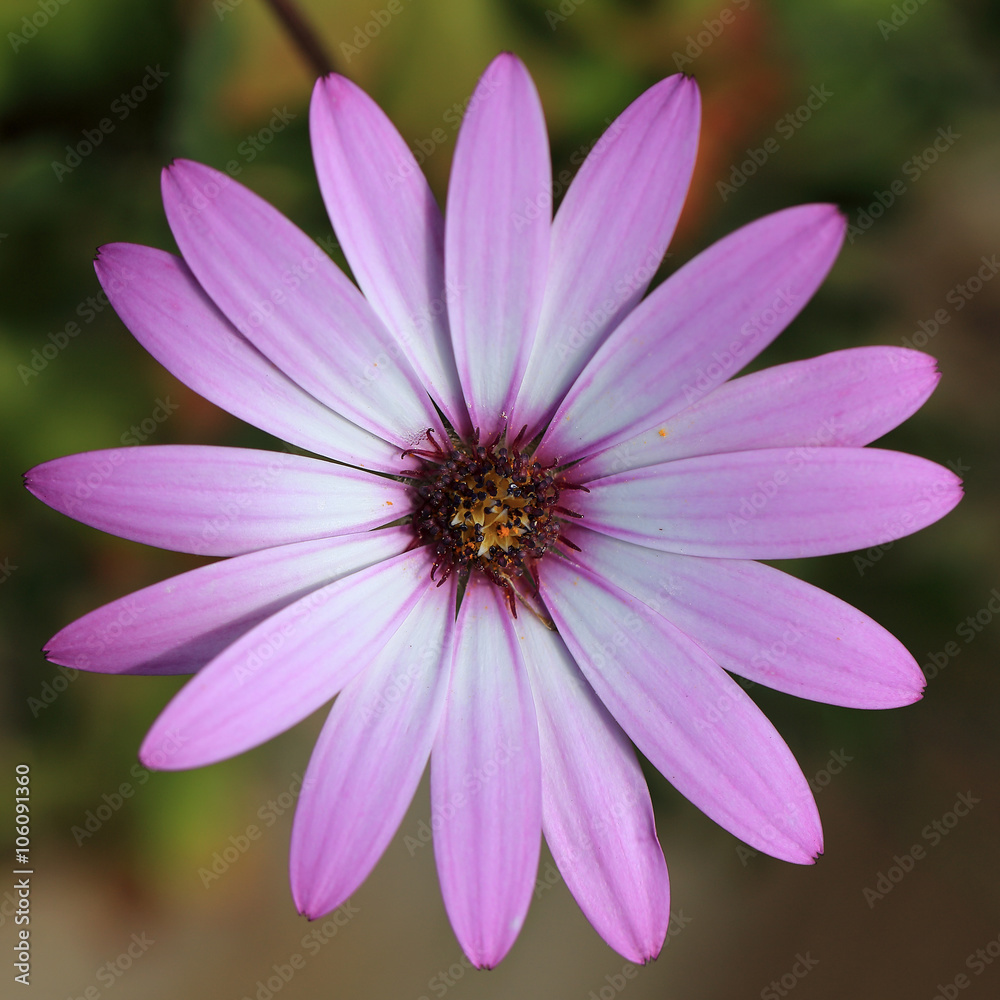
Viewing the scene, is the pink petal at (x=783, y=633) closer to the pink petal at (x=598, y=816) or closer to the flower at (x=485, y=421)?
the flower at (x=485, y=421)

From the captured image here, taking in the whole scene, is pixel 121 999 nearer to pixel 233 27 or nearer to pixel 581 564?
pixel 581 564

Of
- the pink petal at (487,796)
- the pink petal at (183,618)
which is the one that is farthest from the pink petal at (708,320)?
the pink petal at (183,618)

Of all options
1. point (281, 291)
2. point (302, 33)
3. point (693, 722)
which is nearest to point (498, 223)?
point (281, 291)

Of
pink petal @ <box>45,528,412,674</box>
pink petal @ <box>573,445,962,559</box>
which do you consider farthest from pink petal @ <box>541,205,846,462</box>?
pink petal @ <box>45,528,412,674</box>

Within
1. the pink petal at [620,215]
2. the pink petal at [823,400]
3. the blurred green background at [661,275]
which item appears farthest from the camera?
the blurred green background at [661,275]

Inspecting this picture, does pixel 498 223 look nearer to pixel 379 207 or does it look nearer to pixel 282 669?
pixel 379 207

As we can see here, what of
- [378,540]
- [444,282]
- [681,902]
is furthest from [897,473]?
[681,902]

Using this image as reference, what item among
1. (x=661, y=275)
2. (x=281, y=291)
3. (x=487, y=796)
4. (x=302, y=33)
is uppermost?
(x=302, y=33)

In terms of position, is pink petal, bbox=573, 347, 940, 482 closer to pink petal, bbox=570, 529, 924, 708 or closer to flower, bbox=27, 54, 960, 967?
flower, bbox=27, 54, 960, 967
